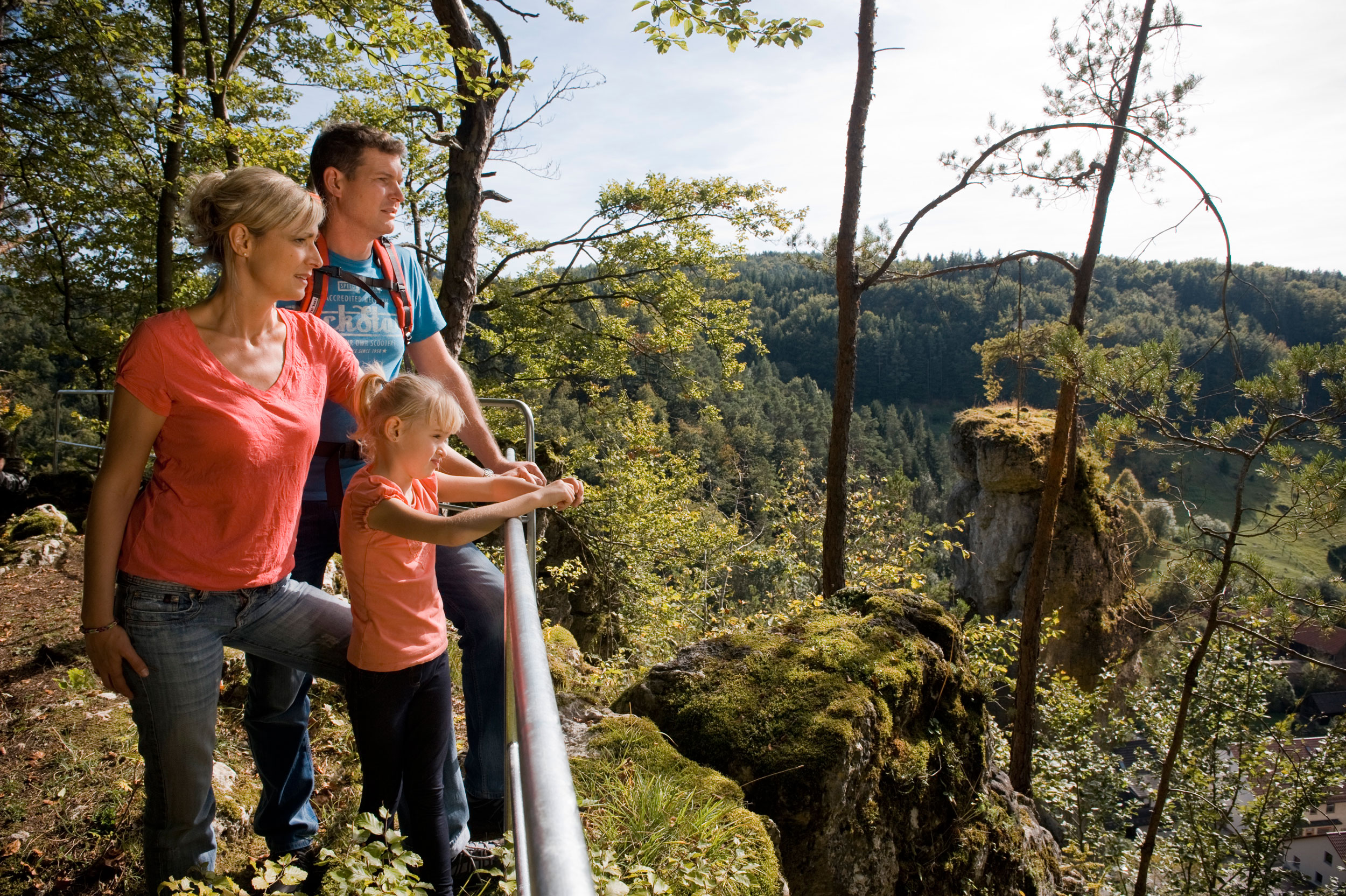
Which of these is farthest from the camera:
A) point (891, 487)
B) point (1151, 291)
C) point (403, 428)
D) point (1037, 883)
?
point (1151, 291)

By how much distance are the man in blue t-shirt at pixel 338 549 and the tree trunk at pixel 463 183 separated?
139 inches

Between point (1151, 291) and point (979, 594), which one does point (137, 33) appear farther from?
point (1151, 291)

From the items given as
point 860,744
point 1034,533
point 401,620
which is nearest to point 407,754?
point 401,620

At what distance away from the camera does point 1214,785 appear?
11.0 metres

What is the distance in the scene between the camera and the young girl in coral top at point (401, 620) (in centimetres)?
167

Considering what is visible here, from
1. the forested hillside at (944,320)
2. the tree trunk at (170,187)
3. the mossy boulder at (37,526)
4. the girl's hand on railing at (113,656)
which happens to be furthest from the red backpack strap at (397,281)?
the forested hillside at (944,320)

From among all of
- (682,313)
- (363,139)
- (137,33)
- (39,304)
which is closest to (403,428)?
(363,139)

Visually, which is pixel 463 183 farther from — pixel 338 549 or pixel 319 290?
pixel 338 549

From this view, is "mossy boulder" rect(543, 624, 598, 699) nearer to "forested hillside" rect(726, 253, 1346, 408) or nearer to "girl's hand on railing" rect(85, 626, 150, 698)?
"girl's hand on railing" rect(85, 626, 150, 698)

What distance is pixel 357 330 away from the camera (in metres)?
2.07

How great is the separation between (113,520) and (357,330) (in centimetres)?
80

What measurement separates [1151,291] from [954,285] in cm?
7478

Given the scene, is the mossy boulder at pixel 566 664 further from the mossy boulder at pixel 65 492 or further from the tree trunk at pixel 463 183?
the mossy boulder at pixel 65 492

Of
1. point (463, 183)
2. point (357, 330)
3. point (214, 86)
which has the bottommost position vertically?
point (357, 330)
